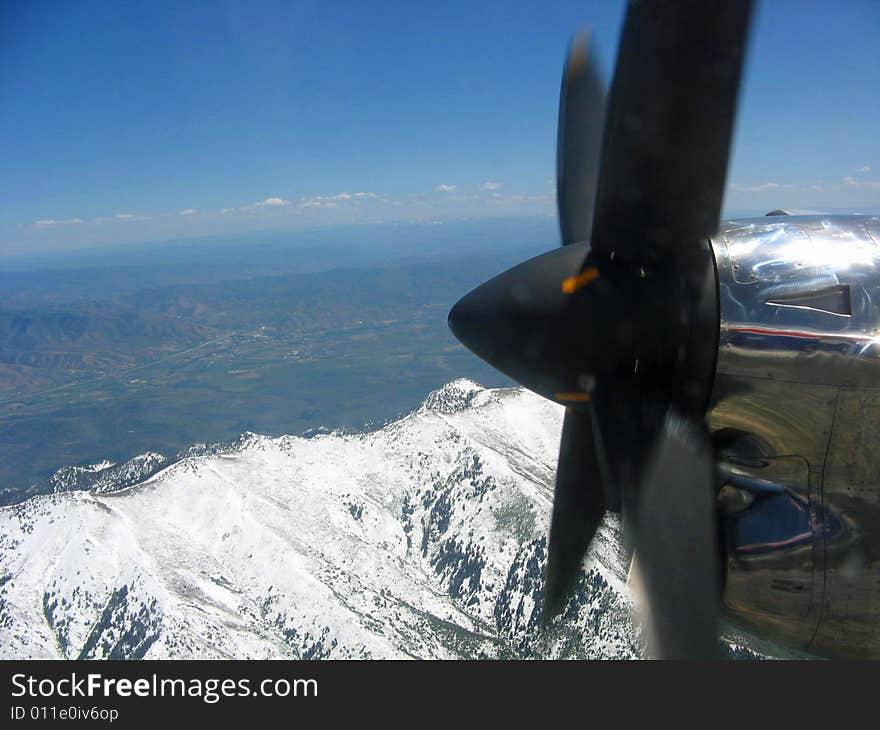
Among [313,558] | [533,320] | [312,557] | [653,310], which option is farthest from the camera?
[312,557]

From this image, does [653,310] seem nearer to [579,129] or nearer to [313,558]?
[579,129]

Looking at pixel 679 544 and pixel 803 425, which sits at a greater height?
pixel 803 425

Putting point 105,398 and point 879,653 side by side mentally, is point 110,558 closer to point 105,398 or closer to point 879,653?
point 879,653

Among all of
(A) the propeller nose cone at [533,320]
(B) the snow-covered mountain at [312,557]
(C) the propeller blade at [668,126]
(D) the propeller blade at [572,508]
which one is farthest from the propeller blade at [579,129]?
(B) the snow-covered mountain at [312,557]

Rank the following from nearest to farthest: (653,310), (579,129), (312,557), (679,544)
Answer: (679,544)
(653,310)
(579,129)
(312,557)

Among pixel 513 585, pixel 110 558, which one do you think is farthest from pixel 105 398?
pixel 513 585

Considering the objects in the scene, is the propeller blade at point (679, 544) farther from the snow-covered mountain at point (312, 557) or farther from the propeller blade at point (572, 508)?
the snow-covered mountain at point (312, 557)

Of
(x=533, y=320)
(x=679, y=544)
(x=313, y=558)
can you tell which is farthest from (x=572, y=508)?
(x=313, y=558)
